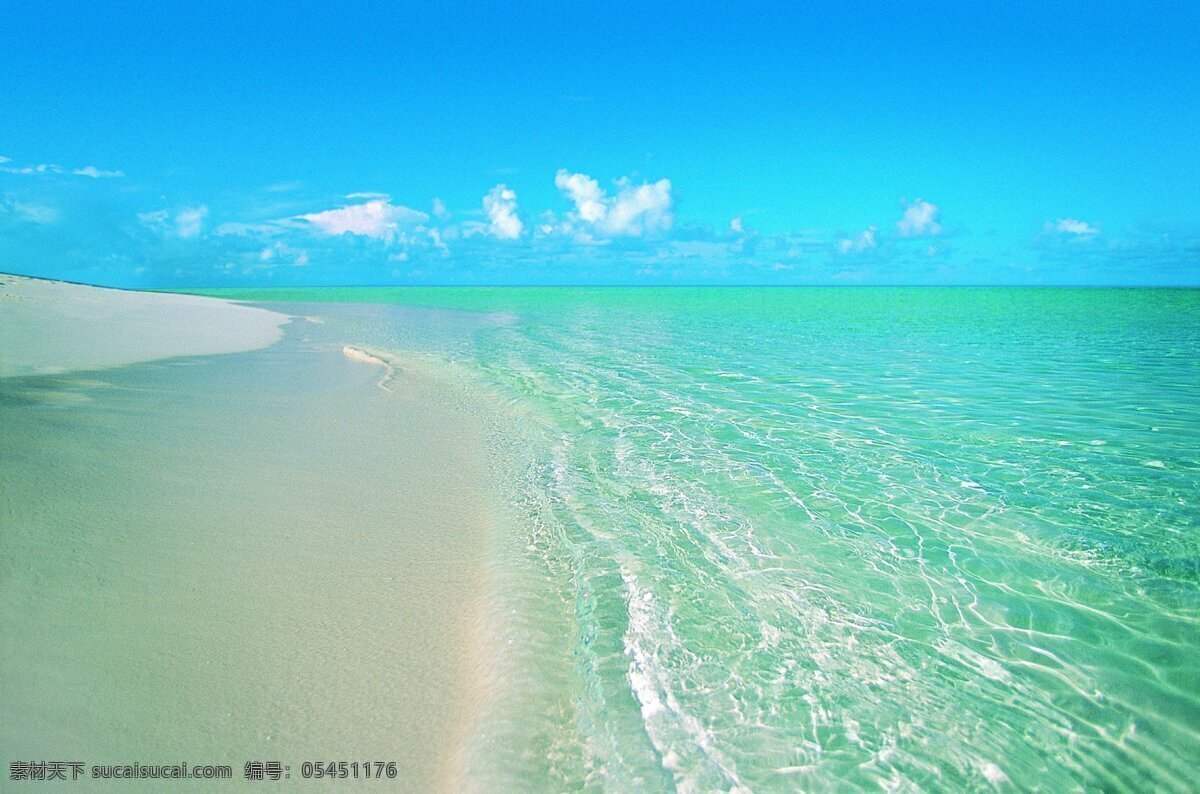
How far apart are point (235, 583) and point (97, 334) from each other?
60.6ft

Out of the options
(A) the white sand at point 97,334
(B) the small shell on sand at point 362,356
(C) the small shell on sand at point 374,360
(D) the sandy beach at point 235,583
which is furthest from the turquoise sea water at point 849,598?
(A) the white sand at point 97,334

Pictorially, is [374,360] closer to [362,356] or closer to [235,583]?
[362,356]

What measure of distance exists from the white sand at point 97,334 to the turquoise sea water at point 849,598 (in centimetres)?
1022

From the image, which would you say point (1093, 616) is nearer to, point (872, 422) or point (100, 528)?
point (872, 422)

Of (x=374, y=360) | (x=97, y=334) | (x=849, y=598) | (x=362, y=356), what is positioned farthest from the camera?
(x=97, y=334)

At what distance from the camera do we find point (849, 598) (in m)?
4.64

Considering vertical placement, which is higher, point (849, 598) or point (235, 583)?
point (235, 583)

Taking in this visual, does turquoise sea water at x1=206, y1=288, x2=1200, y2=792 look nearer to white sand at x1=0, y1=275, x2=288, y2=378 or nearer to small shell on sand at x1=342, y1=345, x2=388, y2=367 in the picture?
small shell on sand at x1=342, y1=345, x2=388, y2=367

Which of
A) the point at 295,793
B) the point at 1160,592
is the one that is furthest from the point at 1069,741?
the point at 295,793

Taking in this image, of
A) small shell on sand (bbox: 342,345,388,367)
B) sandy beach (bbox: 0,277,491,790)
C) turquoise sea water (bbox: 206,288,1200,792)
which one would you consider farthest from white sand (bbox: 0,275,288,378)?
turquoise sea water (bbox: 206,288,1200,792)

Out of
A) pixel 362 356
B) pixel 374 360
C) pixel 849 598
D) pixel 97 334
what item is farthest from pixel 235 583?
pixel 97 334

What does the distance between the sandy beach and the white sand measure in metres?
3.69

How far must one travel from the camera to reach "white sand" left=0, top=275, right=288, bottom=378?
13.0 m

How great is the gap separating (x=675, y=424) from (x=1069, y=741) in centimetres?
691
